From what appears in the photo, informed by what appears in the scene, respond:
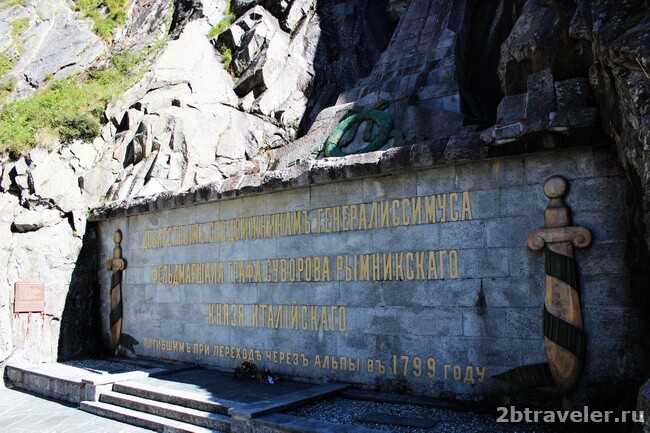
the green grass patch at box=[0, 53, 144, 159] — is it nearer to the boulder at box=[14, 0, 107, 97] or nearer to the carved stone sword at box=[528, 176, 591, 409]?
the boulder at box=[14, 0, 107, 97]

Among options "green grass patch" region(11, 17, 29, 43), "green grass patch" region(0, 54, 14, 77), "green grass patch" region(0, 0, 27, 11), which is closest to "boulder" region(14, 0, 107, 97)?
"green grass patch" region(11, 17, 29, 43)

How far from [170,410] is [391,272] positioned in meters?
3.33

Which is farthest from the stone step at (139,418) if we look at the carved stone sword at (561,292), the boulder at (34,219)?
the boulder at (34,219)

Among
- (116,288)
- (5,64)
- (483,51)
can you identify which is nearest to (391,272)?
(116,288)

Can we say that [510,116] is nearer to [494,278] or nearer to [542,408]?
[494,278]

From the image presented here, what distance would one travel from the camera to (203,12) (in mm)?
18609

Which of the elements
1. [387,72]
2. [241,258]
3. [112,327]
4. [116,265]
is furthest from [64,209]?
[387,72]

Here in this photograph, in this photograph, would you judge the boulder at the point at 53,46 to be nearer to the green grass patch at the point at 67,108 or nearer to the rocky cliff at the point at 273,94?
the rocky cliff at the point at 273,94

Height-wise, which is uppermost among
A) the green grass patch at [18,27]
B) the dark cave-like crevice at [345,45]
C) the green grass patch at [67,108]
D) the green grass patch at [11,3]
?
the green grass patch at [11,3]

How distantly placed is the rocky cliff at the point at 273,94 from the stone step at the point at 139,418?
3564mm

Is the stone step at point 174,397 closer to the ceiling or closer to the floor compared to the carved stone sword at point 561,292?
closer to the floor

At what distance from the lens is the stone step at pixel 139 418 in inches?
247

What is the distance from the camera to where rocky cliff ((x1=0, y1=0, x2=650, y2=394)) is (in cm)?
500

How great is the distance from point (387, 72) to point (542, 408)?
27.6ft
